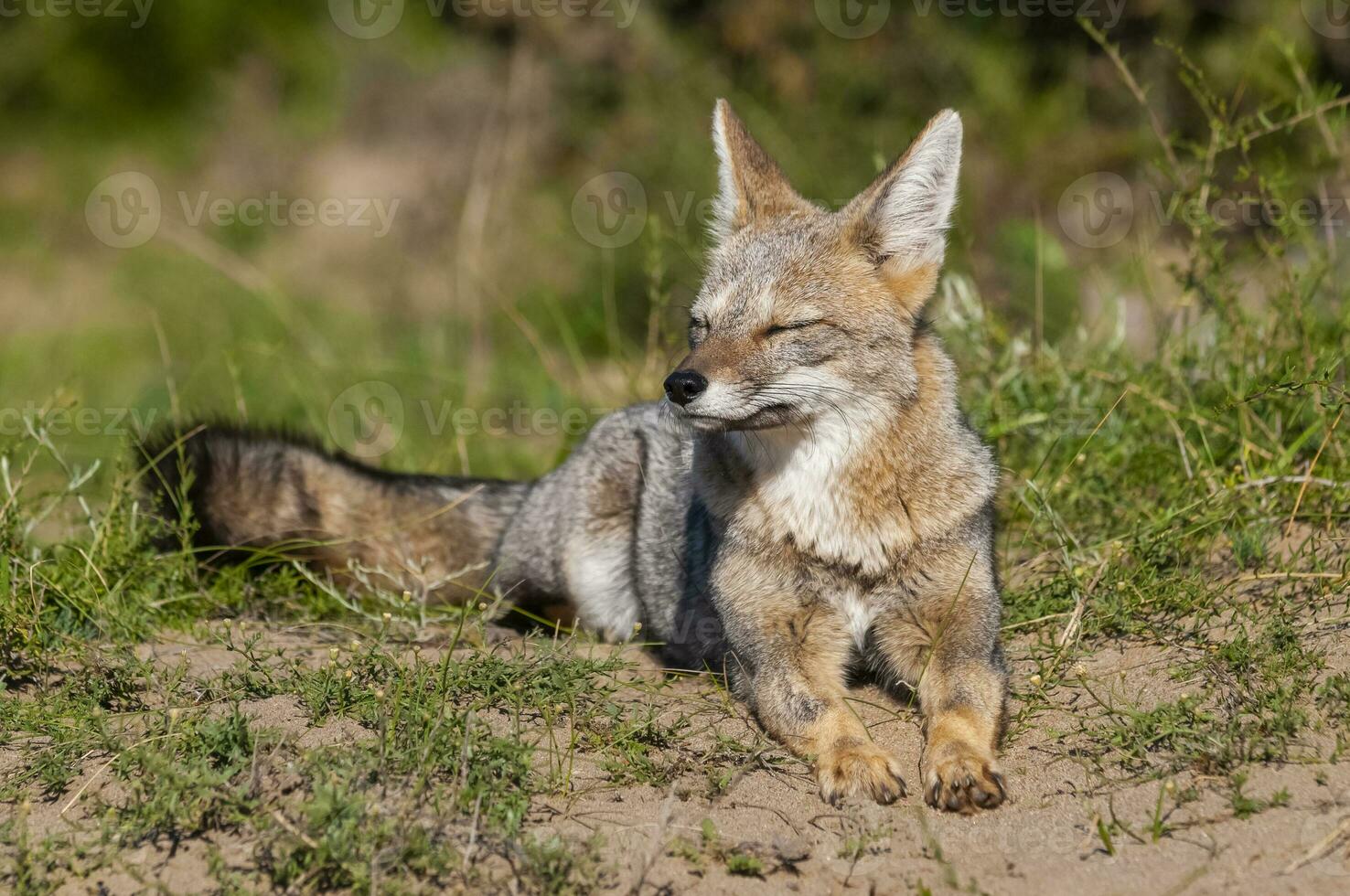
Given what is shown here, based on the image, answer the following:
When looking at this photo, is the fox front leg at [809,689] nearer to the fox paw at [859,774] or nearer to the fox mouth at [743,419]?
the fox paw at [859,774]

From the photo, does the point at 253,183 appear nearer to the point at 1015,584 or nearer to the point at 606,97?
the point at 606,97

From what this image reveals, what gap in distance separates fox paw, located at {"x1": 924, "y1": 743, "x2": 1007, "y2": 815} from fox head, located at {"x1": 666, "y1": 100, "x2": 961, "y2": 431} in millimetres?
1115

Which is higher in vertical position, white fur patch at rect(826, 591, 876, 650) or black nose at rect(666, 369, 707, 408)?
black nose at rect(666, 369, 707, 408)

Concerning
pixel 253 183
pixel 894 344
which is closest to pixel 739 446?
pixel 894 344

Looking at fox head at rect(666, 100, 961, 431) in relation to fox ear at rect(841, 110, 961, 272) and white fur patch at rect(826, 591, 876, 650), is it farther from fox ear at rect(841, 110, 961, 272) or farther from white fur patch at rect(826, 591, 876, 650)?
white fur patch at rect(826, 591, 876, 650)

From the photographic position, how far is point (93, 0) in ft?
47.4

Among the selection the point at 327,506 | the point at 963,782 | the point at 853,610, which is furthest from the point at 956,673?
the point at 327,506

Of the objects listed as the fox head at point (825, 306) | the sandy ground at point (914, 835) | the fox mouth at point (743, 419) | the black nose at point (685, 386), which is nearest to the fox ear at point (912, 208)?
the fox head at point (825, 306)

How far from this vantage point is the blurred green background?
7.60 meters

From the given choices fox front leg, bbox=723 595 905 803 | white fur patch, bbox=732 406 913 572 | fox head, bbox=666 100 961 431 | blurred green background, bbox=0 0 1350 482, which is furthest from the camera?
blurred green background, bbox=0 0 1350 482

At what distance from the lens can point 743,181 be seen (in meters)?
4.62

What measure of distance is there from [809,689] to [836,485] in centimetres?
63

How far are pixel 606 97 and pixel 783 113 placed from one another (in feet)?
5.81

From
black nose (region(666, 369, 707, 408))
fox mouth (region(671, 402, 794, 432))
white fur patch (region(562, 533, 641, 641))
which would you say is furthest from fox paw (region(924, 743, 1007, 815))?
white fur patch (region(562, 533, 641, 641))
